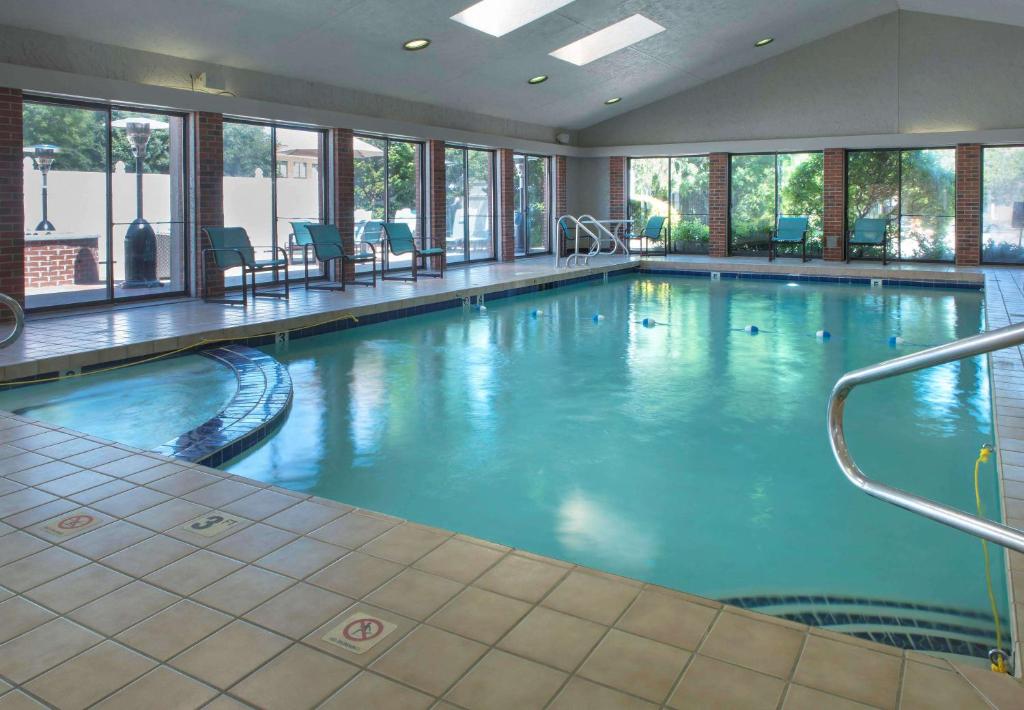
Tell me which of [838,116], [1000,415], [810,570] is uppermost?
[838,116]

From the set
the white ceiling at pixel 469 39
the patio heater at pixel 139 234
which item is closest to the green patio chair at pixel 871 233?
the white ceiling at pixel 469 39

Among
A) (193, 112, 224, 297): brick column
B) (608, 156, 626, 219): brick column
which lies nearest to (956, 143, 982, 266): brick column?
(608, 156, 626, 219): brick column

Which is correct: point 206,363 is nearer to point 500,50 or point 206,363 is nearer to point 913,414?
point 913,414

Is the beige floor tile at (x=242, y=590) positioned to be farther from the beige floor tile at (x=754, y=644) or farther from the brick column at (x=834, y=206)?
the brick column at (x=834, y=206)

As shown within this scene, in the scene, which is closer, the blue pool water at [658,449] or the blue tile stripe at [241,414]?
the blue pool water at [658,449]

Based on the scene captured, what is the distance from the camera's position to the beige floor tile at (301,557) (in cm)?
243

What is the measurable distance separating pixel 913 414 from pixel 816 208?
10.1m

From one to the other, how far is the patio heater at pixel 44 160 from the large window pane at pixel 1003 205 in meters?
12.4

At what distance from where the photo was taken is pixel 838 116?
13781 mm

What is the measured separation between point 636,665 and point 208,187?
790 cm

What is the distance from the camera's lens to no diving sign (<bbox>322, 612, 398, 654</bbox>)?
2016 mm

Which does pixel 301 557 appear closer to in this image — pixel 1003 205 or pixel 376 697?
pixel 376 697

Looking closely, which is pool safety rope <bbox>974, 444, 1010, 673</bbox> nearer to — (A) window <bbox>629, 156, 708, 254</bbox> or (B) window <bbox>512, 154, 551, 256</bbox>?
(B) window <bbox>512, 154, 551, 256</bbox>

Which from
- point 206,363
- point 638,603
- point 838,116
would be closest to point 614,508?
point 638,603
